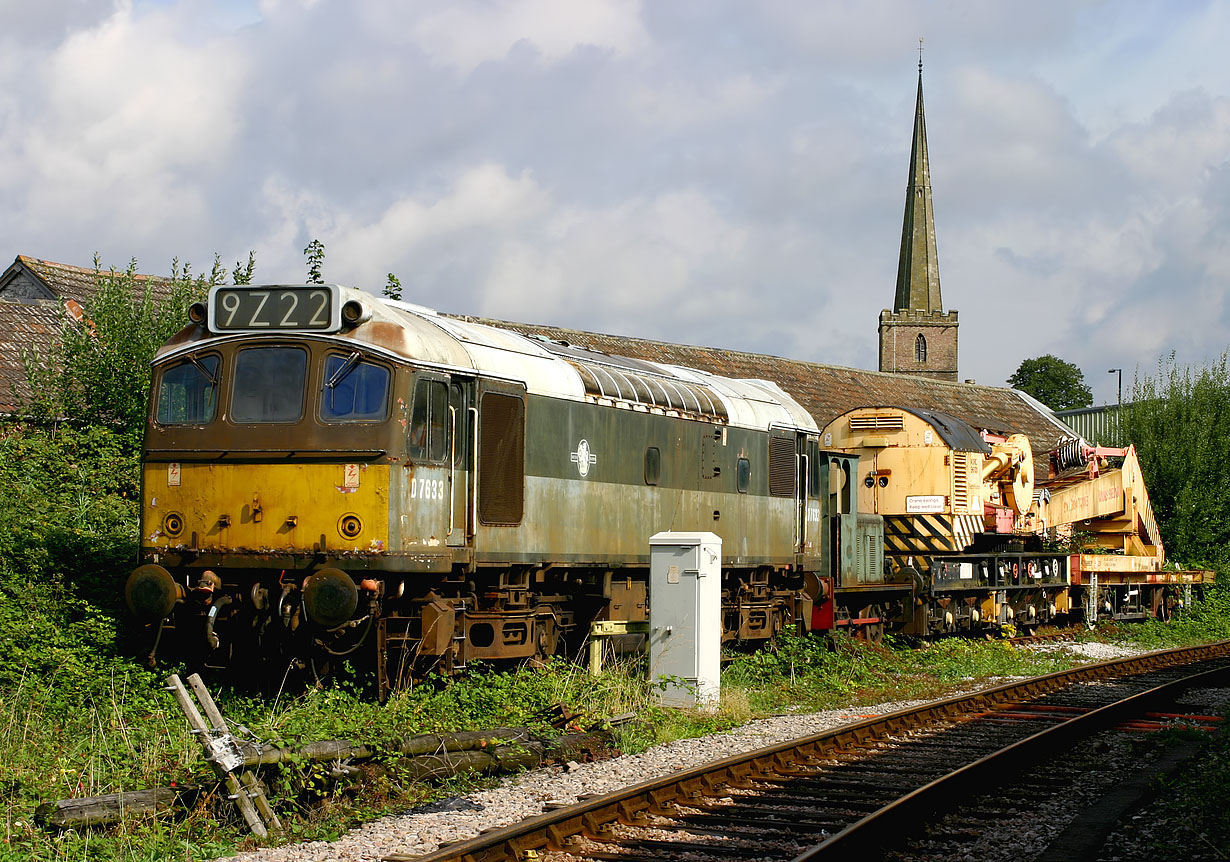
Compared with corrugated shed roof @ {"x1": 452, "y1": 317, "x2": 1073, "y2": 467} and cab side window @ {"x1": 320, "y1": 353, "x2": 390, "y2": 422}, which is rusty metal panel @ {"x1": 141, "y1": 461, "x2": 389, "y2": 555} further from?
corrugated shed roof @ {"x1": 452, "y1": 317, "x2": 1073, "y2": 467}

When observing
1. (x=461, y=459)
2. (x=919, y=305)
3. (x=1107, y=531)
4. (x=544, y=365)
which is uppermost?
(x=919, y=305)

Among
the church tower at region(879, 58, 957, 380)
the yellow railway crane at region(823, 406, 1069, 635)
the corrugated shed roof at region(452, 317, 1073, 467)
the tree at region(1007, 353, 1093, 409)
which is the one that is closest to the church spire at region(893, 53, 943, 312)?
the church tower at region(879, 58, 957, 380)

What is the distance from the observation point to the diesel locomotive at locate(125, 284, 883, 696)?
38.1 ft

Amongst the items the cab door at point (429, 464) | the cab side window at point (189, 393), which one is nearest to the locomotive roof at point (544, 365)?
the cab side window at point (189, 393)

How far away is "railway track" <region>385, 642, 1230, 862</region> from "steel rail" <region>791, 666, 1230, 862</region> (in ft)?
0.04

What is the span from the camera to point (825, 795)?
9.66 meters

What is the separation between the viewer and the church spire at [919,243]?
287 feet

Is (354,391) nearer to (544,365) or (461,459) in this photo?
(461,459)

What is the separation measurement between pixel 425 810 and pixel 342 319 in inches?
187

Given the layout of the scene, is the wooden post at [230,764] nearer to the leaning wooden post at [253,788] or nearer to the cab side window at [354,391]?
the leaning wooden post at [253,788]

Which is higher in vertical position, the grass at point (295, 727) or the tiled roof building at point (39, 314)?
the tiled roof building at point (39, 314)

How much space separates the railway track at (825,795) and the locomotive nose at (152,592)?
4710mm

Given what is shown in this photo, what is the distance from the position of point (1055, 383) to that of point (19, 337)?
88.3 m

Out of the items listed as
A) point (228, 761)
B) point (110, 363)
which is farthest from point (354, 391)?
point (110, 363)
